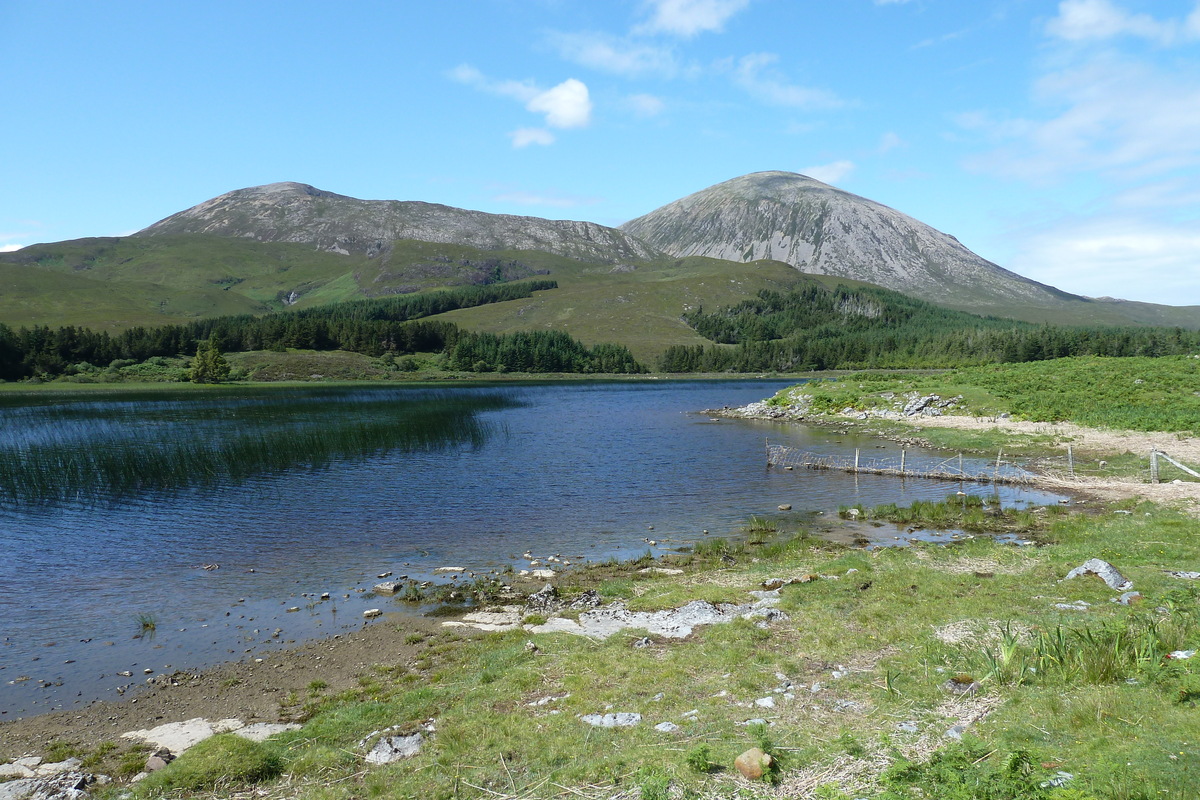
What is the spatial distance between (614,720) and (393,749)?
156 inches

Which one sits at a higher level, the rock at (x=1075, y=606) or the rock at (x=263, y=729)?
the rock at (x=1075, y=606)

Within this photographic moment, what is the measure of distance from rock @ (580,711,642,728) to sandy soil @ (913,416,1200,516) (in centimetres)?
2642

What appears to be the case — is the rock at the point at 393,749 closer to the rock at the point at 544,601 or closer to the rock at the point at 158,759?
the rock at the point at 158,759

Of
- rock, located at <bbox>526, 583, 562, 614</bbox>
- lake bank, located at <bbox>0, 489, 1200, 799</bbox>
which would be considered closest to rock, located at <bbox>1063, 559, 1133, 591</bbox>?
lake bank, located at <bbox>0, 489, 1200, 799</bbox>

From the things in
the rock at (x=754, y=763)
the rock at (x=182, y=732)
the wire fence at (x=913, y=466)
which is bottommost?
the rock at (x=182, y=732)

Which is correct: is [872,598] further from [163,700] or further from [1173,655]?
[163,700]

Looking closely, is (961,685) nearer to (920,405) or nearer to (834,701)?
(834,701)

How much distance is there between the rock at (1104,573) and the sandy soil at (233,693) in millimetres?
17193

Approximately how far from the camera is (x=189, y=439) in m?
64.4

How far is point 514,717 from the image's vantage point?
1243 cm

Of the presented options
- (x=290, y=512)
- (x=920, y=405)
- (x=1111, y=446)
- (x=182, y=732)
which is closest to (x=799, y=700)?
(x=182, y=732)

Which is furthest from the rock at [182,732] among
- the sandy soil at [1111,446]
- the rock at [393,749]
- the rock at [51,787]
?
the sandy soil at [1111,446]

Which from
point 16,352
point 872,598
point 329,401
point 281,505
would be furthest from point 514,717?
point 16,352

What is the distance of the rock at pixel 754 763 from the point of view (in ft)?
29.3
